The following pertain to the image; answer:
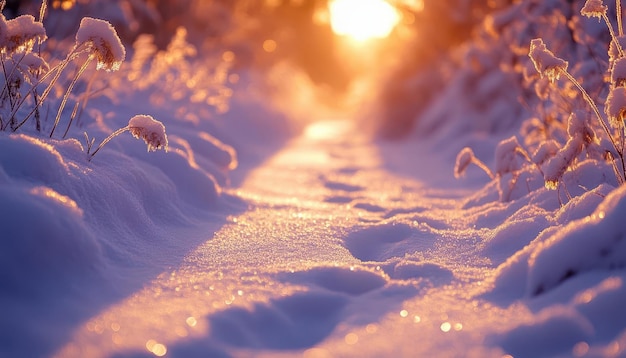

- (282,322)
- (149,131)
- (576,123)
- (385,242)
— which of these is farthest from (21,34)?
(576,123)

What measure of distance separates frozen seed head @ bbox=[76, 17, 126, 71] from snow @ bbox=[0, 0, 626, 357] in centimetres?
28

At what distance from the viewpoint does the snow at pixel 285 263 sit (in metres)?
1.67

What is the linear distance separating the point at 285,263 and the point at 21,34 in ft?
4.55

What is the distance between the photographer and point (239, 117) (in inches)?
379

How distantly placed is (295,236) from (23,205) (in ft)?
4.18

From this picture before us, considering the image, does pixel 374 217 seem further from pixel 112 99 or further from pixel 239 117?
pixel 239 117

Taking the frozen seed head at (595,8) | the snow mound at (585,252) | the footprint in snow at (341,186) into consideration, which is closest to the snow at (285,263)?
the snow mound at (585,252)

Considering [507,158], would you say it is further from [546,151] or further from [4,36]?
[4,36]

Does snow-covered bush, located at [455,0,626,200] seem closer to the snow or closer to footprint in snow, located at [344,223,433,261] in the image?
the snow

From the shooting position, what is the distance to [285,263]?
2.33m

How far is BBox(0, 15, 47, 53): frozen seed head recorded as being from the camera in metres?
2.26

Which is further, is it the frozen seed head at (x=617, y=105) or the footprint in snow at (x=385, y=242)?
the footprint in snow at (x=385, y=242)

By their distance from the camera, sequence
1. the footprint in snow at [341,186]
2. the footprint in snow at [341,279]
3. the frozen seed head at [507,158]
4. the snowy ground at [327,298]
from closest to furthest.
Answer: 1. the snowy ground at [327,298]
2. the footprint in snow at [341,279]
3. the frozen seed head at [507,158]
4. the footprint in snow at [341,186]

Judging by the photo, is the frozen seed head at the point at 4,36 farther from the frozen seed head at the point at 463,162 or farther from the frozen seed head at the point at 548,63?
the frozen seed head at the point at 463,162
